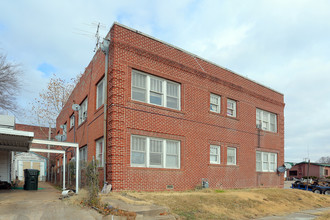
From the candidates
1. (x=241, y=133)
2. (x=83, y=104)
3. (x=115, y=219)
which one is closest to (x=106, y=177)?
(x=115, y=219)

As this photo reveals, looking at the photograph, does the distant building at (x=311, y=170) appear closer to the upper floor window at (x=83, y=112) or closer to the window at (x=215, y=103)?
the window at (x=215, y=103)

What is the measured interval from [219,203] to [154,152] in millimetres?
3829

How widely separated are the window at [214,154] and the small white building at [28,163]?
1072 inches

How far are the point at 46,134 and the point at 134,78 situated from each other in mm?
38906

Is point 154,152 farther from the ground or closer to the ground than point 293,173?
farther from the ground

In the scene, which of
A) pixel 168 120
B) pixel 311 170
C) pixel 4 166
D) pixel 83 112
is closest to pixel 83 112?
pixel 83 112

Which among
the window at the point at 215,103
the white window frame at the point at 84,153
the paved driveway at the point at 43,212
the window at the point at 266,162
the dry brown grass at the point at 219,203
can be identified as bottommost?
the dry brown grass at the point at 219,203

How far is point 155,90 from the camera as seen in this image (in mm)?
15047

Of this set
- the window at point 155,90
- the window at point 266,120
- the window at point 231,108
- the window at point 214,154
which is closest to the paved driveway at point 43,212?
the window at point 155,90

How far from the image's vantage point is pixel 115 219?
859 cm

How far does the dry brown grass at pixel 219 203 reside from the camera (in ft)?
35.7

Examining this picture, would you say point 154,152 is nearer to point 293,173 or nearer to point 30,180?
point 30,180

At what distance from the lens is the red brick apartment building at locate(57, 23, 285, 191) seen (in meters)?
13.6

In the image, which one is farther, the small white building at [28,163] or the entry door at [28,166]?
the entry door at [28,166]
